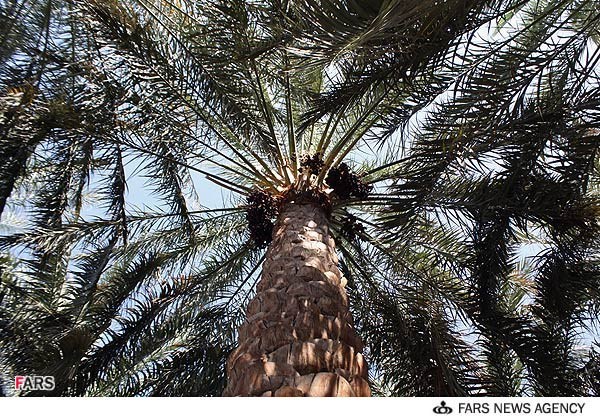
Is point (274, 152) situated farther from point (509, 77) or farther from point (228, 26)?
point (509, 77)

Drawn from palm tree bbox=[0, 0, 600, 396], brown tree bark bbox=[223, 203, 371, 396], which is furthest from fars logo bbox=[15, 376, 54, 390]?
brown tree bark bbox=[223, 203, 371, 396]

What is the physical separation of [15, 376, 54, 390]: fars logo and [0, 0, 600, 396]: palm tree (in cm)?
11

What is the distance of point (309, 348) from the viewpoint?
2857 mm

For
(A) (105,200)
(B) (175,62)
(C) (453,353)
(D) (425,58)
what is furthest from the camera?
(A) (105,200)

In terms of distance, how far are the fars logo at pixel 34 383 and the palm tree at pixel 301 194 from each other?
11 centimetres

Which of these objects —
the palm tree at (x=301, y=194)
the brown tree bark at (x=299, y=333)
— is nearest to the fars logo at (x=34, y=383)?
the palm tree at (x=301, y=194)

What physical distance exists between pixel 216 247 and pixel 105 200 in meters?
1.58

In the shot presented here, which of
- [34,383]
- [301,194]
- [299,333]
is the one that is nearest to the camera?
[299,333]

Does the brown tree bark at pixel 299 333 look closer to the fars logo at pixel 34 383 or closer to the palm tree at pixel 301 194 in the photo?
the palm tree at pixel 301 194

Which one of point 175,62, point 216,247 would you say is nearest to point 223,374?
point 216,247

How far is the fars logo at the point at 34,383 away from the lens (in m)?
4.52

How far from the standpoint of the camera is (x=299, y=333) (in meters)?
3.10

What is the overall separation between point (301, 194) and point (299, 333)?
272 cm

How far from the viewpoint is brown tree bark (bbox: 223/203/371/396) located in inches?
102
